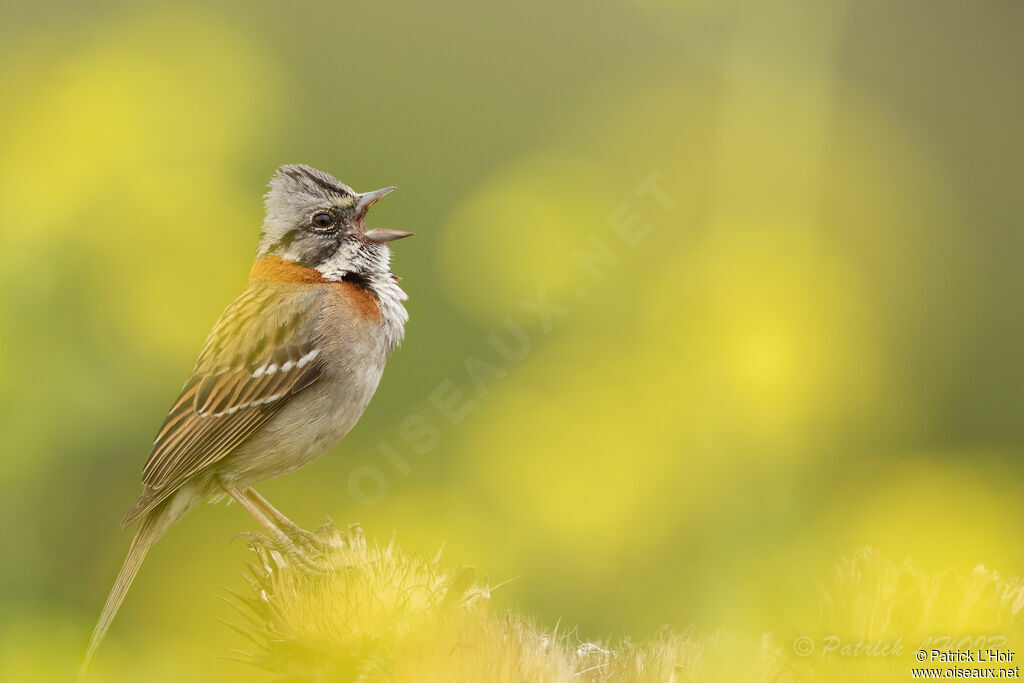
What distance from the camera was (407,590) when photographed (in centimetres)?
186

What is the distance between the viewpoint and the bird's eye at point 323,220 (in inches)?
120

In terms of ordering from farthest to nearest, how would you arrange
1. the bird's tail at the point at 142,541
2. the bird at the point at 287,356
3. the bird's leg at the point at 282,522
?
the bird at the point at 287,356 < the bird's tail at the point at 142,541 < the bird's leg at the point at 282,522

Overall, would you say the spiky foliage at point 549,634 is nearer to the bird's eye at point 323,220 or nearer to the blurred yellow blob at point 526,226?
the bird's eye at point 323,220

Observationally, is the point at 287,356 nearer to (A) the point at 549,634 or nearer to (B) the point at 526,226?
(A) the point at 549,634

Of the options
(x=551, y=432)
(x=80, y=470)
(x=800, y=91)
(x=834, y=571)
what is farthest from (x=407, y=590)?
(x=551, y=432)

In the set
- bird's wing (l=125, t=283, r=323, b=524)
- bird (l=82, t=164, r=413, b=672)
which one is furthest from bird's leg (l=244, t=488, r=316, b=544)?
bird's wing (l=125, t=283, r=323, b=524)

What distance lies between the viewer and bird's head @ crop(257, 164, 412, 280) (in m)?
2.97

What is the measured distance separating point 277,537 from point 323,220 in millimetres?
1013

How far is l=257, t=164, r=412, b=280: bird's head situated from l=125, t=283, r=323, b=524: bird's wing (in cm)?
14

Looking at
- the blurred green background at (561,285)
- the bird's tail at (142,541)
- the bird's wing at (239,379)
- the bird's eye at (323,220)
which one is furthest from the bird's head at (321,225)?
the bird's tail at (142,541)

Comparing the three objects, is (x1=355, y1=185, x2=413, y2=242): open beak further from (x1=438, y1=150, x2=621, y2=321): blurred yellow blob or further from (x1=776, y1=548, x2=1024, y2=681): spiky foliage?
(x1=438, y1=150, x2=621, y2=321): blurred yellow blob

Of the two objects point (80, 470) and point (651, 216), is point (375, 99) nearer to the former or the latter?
point (651, 216)

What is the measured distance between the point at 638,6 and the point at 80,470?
2725 millimetres

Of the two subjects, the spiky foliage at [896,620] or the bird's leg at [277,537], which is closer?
the spiky foliage at [896,620]
